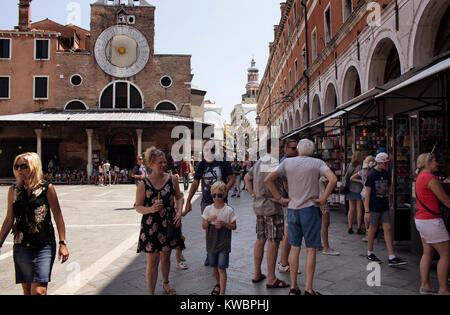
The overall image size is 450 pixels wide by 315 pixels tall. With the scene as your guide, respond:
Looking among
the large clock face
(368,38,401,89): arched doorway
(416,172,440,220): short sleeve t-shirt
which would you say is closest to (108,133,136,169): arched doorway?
the large clock face

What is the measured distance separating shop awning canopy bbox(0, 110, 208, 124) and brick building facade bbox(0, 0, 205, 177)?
22 cm

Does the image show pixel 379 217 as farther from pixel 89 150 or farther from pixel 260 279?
pixel 89 150

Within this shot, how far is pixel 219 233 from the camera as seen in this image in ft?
11.8

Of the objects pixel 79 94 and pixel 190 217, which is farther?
pixel 79 94

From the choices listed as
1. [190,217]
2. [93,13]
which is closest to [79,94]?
[93,13]

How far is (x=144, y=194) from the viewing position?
347cm

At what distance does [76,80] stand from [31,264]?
26.8 meters

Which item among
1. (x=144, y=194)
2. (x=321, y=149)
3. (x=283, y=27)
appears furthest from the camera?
(x=283, y=27)

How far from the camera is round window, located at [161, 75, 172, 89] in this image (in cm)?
2705

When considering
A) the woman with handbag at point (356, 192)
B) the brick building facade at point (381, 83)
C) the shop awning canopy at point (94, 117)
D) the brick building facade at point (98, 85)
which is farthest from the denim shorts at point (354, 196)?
the brick building facade at point (98, 85)

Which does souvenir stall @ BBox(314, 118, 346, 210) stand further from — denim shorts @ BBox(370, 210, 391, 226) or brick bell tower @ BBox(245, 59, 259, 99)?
brick bell tower @ BBox(245, 59, 259, 99)

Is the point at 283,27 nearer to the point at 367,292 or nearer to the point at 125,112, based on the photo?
the point at 125,112

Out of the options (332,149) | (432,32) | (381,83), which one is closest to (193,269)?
(432,32)

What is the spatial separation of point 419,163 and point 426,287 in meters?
1.42
